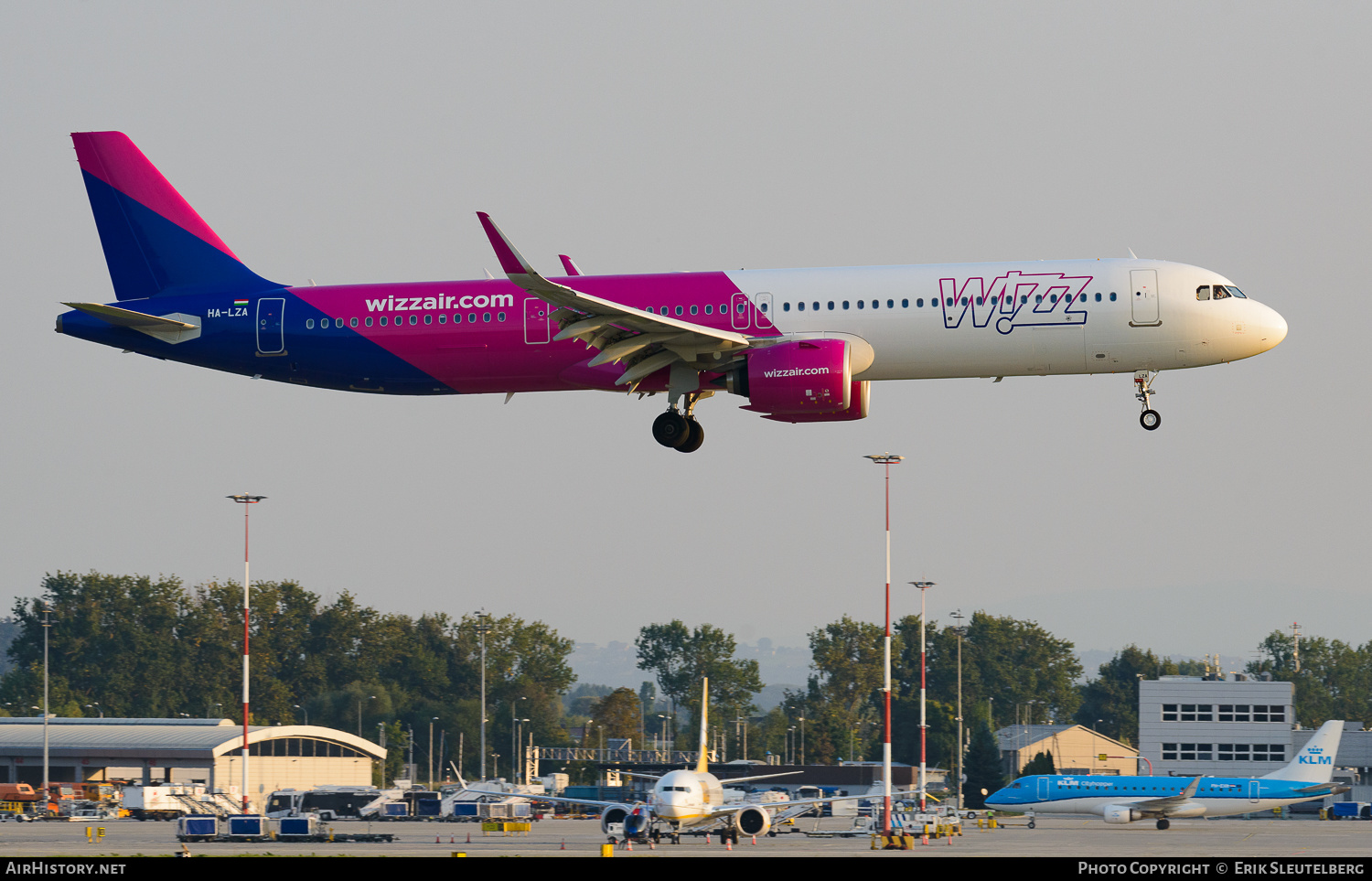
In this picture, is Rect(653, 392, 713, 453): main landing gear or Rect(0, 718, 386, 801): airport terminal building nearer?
Rect(653, 392, 713, 453): main landing gear

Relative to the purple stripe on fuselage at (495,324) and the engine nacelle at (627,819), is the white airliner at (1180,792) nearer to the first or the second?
the engine nacelle at (627,819)

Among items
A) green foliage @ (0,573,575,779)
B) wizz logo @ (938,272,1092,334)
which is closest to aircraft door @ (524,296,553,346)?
wizz logo @ (938,272,1092,334)

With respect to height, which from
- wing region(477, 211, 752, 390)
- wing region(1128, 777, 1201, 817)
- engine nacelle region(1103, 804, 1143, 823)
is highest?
wing region(477, 211, 752, 390)

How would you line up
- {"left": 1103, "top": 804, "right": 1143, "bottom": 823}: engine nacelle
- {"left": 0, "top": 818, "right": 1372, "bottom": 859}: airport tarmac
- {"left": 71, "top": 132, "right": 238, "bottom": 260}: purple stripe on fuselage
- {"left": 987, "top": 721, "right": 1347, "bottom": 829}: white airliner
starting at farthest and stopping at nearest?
{"left": 987, "top": 721, "right": 1347, "bottom": 829}: white airliner < {"left": 1103, "top": 804, "right": 1143, "bottom": 823}: engine nacelle < {"left": 0, "top": 818, "right": 1372, "bottom": 859}: airport tarmac < {"left": 71, "top": 132, "right": 238, "bottom": 260}: purple stripe on fuselage

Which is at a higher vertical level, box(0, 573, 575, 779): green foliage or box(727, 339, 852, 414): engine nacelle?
box(727, 339, 852, 414): engine nacelle

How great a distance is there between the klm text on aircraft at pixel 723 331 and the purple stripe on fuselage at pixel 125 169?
15.5 ft

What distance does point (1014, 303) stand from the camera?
135 feet

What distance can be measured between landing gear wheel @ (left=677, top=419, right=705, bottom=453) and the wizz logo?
814 cm

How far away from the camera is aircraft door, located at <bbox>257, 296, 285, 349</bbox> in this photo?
45031 millimetres

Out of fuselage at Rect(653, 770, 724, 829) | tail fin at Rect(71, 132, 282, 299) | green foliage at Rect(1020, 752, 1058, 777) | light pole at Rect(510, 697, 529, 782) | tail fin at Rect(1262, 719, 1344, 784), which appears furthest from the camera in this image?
light pole at Rect(510, 697, 529, 782)

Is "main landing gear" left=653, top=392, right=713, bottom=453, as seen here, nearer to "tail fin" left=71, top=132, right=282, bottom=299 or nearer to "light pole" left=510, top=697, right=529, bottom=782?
"tail fin" left=71, top=132, right=282, bottom=299

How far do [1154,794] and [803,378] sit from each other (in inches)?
2200

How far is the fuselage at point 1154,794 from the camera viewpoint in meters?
85.8

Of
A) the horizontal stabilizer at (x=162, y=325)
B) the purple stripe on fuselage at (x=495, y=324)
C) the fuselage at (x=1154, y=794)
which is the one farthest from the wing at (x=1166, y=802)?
the horizontal stabilizer at (x=162, y=325)
